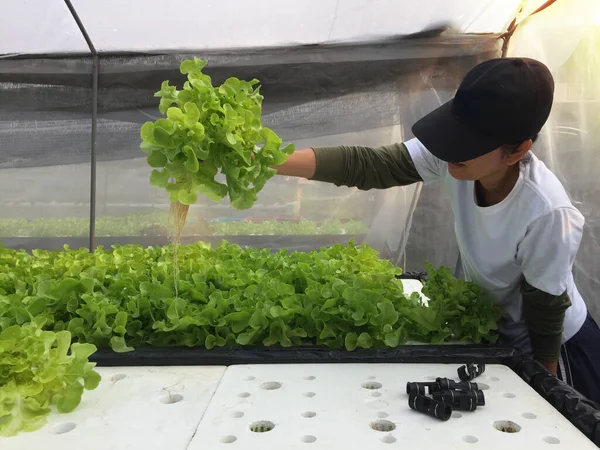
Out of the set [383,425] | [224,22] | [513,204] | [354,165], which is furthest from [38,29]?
[383,425]

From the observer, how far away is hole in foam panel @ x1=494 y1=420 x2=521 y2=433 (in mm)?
1100

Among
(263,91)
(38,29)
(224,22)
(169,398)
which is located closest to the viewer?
(169,398)

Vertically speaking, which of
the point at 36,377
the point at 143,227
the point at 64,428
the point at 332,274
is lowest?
the point at 64,428

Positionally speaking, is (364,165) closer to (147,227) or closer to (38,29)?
(147,227)

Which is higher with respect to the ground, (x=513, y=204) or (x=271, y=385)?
(x=513, y=204)

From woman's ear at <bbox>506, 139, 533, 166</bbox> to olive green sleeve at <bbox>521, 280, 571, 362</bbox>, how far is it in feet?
1.26

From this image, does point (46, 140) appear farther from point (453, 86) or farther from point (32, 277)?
point (453, 86)

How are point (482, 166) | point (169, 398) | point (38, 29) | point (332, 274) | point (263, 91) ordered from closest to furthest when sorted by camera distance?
point (169, 398), point (482, 166), point (332, 274), point (38, 29), point (263, 91)

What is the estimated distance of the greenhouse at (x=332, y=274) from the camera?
3.71ft

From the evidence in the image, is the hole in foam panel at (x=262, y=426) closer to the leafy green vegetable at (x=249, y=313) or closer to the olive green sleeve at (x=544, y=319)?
the leafy green vegetable at (x=249, y=313)

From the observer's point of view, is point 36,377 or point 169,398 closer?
point 36,377

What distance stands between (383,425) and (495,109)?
890 mm

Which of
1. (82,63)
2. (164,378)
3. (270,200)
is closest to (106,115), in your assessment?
(82,63)

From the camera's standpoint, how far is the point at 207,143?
1342 mm
